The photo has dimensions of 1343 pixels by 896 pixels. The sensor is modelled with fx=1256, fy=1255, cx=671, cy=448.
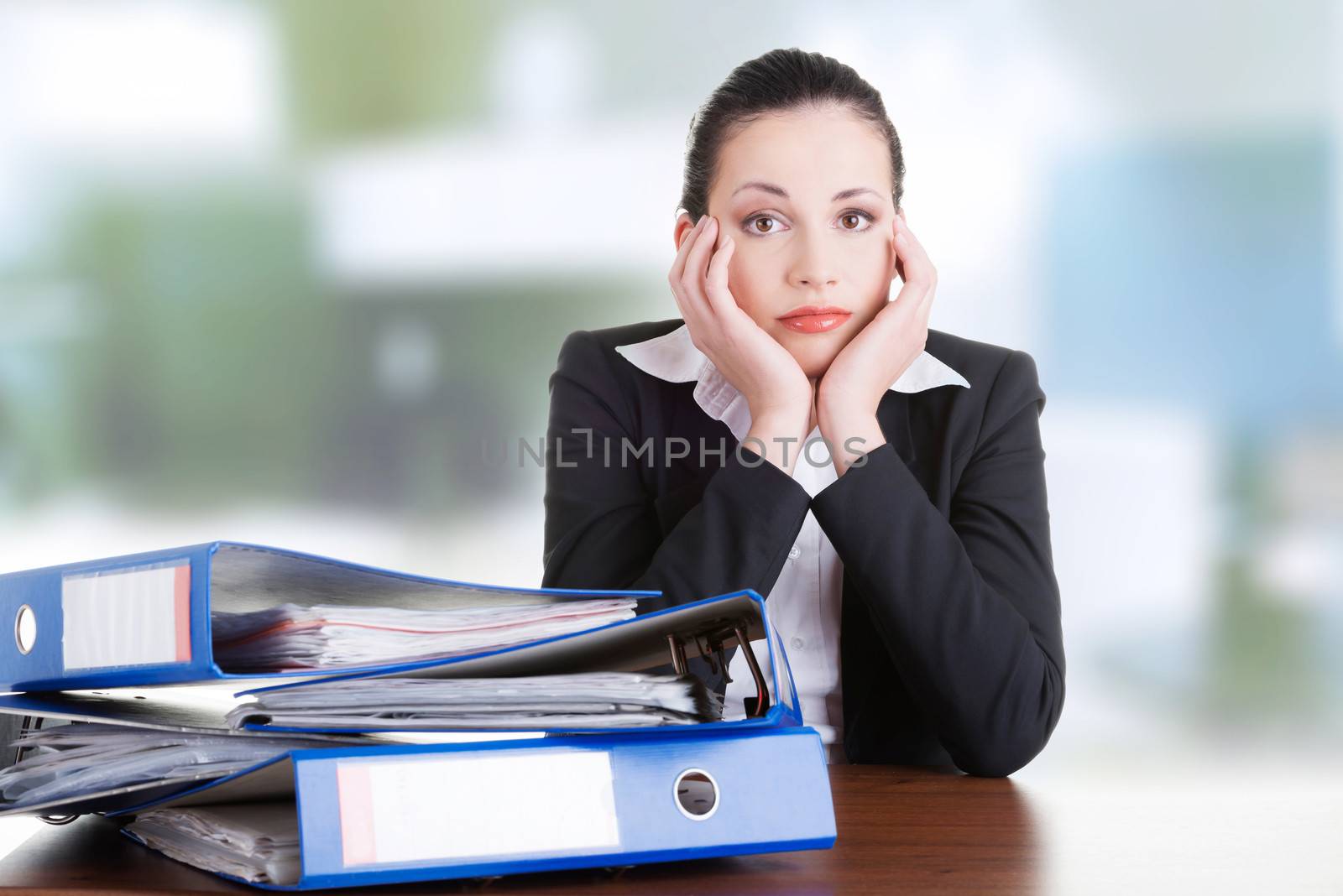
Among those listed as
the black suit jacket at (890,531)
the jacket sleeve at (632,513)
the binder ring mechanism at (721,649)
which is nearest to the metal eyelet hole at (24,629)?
the binder ring mechanism at (721,649)

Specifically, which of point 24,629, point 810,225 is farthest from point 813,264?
point 24,629

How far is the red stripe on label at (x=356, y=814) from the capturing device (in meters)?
0.51

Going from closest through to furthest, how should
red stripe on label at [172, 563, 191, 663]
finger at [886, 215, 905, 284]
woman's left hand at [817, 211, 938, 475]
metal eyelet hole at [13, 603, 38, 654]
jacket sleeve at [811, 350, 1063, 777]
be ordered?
red stripe on label at [172, 563, 191, 663] < metal eyelet hole at [13, 603, 38, 654] < jacket sleeve at [811, 350, 1063, 777] < woman's left hand at [817, 211, 938, 475] < finger at [886, 215, 905, 284]

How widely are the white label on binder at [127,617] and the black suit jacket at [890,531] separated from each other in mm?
592

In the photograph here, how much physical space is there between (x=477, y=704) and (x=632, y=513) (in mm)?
983

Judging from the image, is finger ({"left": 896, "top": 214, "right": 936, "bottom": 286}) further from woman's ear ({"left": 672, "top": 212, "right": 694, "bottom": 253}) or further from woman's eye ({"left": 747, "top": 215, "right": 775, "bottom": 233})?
woman's ear ({"left": 672, "top": 212, "right": 694, "bottom": 253})

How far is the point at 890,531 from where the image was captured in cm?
115

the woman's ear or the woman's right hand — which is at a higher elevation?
the woman's ear

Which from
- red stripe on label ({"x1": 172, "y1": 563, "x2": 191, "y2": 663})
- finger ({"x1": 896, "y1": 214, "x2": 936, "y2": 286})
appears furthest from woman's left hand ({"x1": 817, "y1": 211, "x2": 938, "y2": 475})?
red stripe on label ({"x1": 172, "y1": 563, "x2": 191, "y2": 663})

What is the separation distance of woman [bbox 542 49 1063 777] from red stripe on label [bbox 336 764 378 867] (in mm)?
694

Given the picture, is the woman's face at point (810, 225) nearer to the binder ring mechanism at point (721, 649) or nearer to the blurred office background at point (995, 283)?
the binder ring mechanism at point (721, 649)

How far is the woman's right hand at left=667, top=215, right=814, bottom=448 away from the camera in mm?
1326

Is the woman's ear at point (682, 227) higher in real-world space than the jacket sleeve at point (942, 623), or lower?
higher

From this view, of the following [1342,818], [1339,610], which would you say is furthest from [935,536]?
[1339,610]
